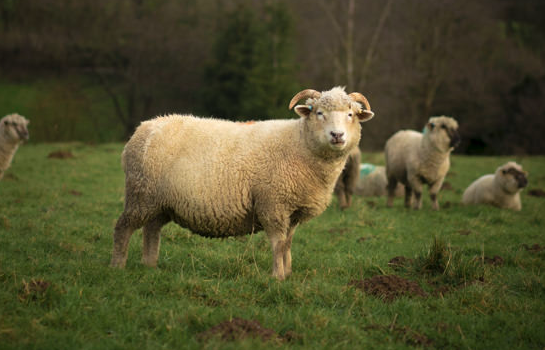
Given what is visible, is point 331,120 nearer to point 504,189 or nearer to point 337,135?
point 337,135

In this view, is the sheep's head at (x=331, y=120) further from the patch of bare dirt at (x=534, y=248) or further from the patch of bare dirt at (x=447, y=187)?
the patch of bare dirt at (x=447, y=187)

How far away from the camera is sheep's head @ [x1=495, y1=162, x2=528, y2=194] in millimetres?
10938

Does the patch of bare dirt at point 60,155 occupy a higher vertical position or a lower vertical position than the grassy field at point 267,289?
lower

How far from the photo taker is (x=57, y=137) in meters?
22.7

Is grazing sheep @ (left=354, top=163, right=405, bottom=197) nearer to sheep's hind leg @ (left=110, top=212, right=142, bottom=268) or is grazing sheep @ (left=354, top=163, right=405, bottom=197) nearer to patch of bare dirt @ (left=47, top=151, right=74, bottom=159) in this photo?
patch of bare dirt @ (left=47, top=151, right=74, bottom=159)

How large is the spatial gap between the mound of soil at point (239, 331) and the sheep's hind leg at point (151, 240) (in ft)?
7.10

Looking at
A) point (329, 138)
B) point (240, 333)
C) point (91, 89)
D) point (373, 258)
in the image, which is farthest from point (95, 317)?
point (91, 89)

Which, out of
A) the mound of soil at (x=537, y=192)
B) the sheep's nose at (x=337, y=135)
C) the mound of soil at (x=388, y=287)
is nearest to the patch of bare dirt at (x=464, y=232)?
the mound of soil at (x=388, y=287)

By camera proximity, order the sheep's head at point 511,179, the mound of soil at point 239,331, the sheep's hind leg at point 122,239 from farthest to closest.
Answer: the sheep's head at point 511,179 → the sheep's hind leg at point 122,239 → the mound of soil at point 239,331

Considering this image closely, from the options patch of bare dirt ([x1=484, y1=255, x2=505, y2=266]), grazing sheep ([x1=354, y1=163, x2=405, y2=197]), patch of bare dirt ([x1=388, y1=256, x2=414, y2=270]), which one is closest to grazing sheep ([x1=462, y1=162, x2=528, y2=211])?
grazing sheep ([x1=354, y1=163, x2=405, y2=197])

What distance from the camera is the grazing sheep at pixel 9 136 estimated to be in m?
10.0

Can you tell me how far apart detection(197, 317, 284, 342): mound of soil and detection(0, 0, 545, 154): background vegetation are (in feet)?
74.0

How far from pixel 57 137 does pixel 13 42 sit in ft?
43.9

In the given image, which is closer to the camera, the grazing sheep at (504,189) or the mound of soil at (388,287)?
the mound of soil at (388,287)
